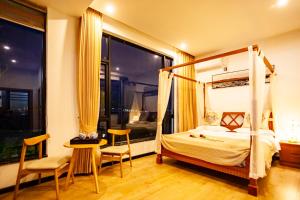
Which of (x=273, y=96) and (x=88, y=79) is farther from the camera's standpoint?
(x=273, y=96)

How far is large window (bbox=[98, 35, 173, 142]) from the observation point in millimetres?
3352

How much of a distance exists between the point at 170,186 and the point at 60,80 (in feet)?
7.79

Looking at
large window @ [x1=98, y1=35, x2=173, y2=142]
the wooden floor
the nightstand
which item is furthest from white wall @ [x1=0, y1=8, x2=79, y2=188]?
the nightstand

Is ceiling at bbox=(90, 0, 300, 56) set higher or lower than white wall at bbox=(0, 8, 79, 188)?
higher

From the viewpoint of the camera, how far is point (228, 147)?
100 inches

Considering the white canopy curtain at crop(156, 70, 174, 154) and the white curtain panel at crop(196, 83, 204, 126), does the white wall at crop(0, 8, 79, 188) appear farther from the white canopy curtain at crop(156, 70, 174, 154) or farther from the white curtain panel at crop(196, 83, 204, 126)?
the white curtain panel at crop(196, 83, 204, 126)

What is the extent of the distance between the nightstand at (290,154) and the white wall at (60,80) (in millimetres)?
3974

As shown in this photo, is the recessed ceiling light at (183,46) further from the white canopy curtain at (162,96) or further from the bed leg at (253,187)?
the bed leg at (253,187)

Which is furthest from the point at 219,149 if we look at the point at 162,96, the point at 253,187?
the point at 162,96

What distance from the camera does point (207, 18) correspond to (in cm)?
324

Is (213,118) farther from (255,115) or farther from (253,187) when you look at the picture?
(253,187)

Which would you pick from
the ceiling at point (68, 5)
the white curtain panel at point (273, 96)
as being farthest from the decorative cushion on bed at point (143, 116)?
the white curtain panel at point (273, 96)

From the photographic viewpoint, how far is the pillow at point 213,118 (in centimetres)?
446

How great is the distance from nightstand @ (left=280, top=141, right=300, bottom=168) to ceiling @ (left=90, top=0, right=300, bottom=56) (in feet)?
7.99
